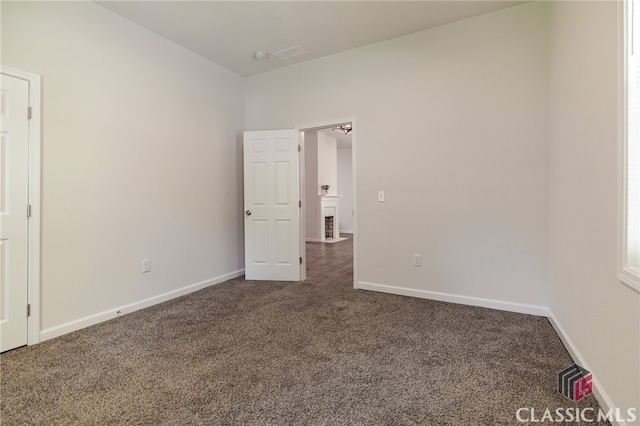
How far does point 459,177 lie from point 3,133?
12.5ft

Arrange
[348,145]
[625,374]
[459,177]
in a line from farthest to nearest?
[348,145], [459,177], [625,374]

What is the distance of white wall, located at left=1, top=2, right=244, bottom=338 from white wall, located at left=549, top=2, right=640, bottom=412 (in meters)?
3.57

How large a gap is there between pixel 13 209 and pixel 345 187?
26.9ft

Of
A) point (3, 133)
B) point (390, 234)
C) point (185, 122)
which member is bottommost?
point (390, 234)

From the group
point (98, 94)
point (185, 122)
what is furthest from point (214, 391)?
point (185, 122)

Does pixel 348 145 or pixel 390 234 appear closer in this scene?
pixel 390 234

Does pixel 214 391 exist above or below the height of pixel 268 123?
below

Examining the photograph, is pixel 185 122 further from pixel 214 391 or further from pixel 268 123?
pixel 214 391

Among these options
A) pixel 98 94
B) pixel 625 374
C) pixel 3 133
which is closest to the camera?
pixel 625 374

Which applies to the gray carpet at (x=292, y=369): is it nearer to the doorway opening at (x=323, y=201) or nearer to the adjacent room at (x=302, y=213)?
the adjacent room at (x=302, y=213)

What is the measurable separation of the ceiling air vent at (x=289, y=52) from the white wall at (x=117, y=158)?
85cm

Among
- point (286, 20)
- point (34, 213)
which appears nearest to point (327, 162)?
point (286, 20)

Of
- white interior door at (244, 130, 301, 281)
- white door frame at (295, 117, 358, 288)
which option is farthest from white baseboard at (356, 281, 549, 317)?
white interior door at (244, 130, 301, 281)

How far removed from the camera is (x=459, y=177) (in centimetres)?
301
